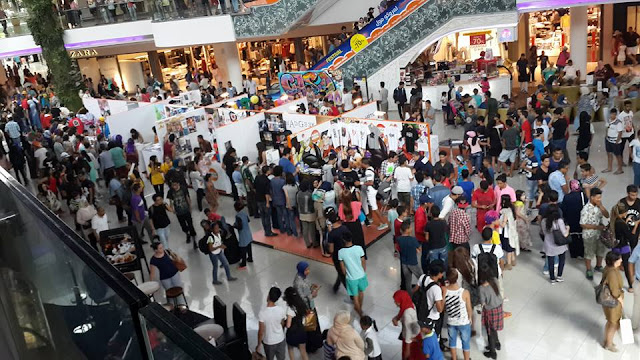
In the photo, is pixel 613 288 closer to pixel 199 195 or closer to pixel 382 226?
pixel 382 226

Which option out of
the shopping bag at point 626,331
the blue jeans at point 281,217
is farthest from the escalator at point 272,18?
the shopping bag at point 626,331

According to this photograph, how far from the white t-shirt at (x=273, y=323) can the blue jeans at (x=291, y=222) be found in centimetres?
451

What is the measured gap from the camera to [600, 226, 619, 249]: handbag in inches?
306

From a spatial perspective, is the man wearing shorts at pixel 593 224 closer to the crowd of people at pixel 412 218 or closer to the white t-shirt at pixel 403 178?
the crowd of people at pixel 412 218

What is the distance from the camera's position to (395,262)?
387 inches

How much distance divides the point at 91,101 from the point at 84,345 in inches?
898

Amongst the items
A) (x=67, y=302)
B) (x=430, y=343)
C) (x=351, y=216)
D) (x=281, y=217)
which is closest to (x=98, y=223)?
(x=281, y=217)

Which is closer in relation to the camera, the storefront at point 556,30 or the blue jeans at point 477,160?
the blue jeans at point 477,160

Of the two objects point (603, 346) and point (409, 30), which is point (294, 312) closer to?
point (603, 346)

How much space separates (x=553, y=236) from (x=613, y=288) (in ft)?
5.26

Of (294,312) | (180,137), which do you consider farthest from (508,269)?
(180,137)

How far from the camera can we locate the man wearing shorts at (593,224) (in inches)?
313

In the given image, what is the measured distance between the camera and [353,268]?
307 inches

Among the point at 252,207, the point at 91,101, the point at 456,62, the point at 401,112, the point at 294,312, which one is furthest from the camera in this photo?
the point at 91,101
